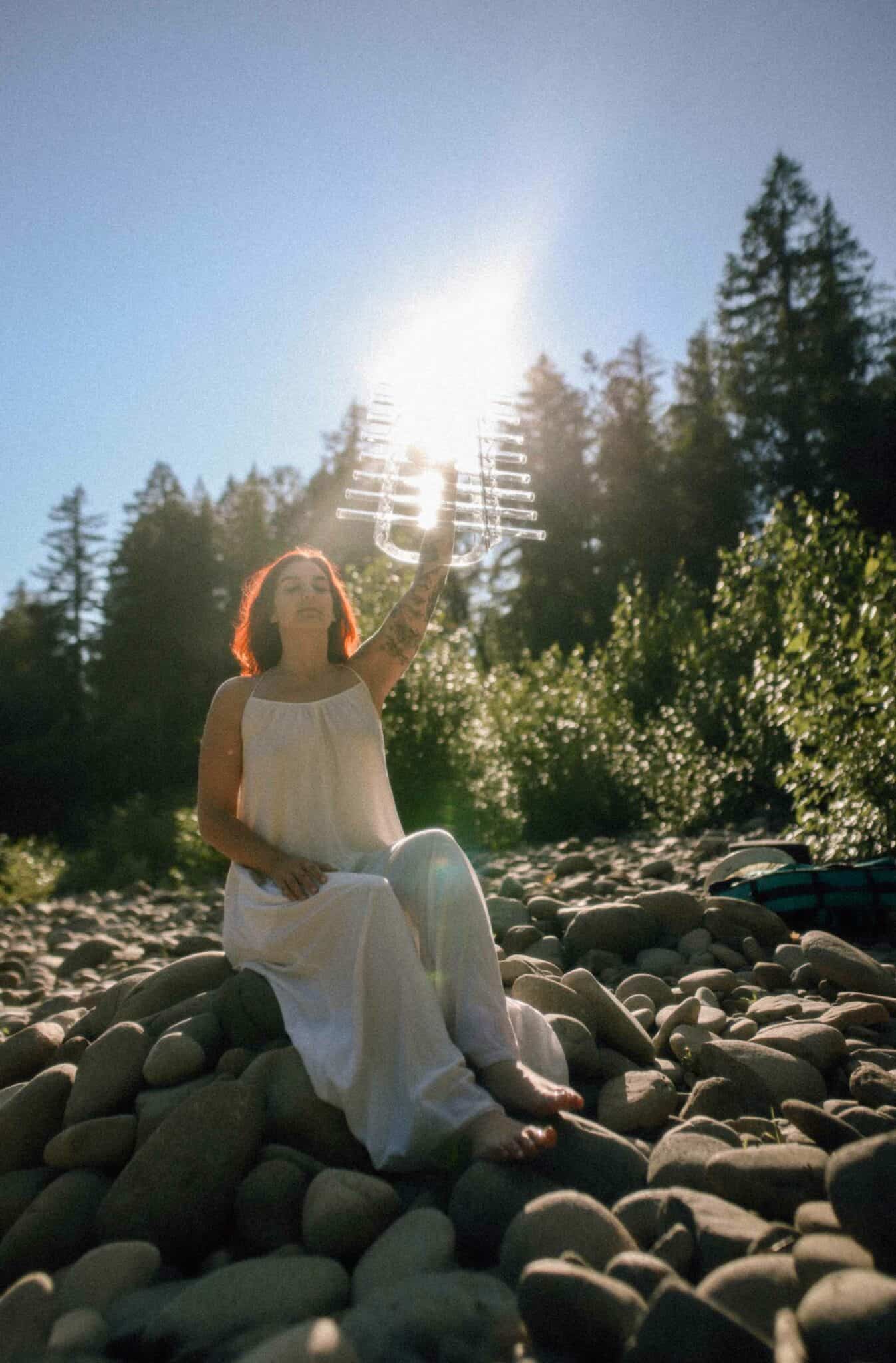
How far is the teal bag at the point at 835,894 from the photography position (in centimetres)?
422

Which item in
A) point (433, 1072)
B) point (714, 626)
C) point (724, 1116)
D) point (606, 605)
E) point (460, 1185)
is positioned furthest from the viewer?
point (606, 605)

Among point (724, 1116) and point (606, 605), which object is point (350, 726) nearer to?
point (724, 1116)

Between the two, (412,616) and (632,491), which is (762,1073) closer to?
(412,616)

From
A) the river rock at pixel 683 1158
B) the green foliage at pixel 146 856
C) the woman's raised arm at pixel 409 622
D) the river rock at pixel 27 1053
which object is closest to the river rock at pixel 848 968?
the river rock at pixel 683 1158

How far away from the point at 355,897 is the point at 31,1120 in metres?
1.08

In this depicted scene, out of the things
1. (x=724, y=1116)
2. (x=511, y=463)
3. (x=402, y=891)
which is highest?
(x=511, y=463)

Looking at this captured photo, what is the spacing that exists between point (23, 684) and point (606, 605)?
17.0m

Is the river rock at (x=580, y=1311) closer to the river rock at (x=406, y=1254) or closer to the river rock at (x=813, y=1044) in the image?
the river rock at (x=406, y=1254)

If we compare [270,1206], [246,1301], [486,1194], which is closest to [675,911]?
[486,1194]

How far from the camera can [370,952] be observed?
2443 mm

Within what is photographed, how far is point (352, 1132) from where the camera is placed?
7.87 feet

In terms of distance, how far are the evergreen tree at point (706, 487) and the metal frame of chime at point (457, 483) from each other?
22962 millimetres

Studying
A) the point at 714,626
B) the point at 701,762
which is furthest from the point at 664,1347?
the point at 714,626

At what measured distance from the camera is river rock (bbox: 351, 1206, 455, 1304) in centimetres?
179
